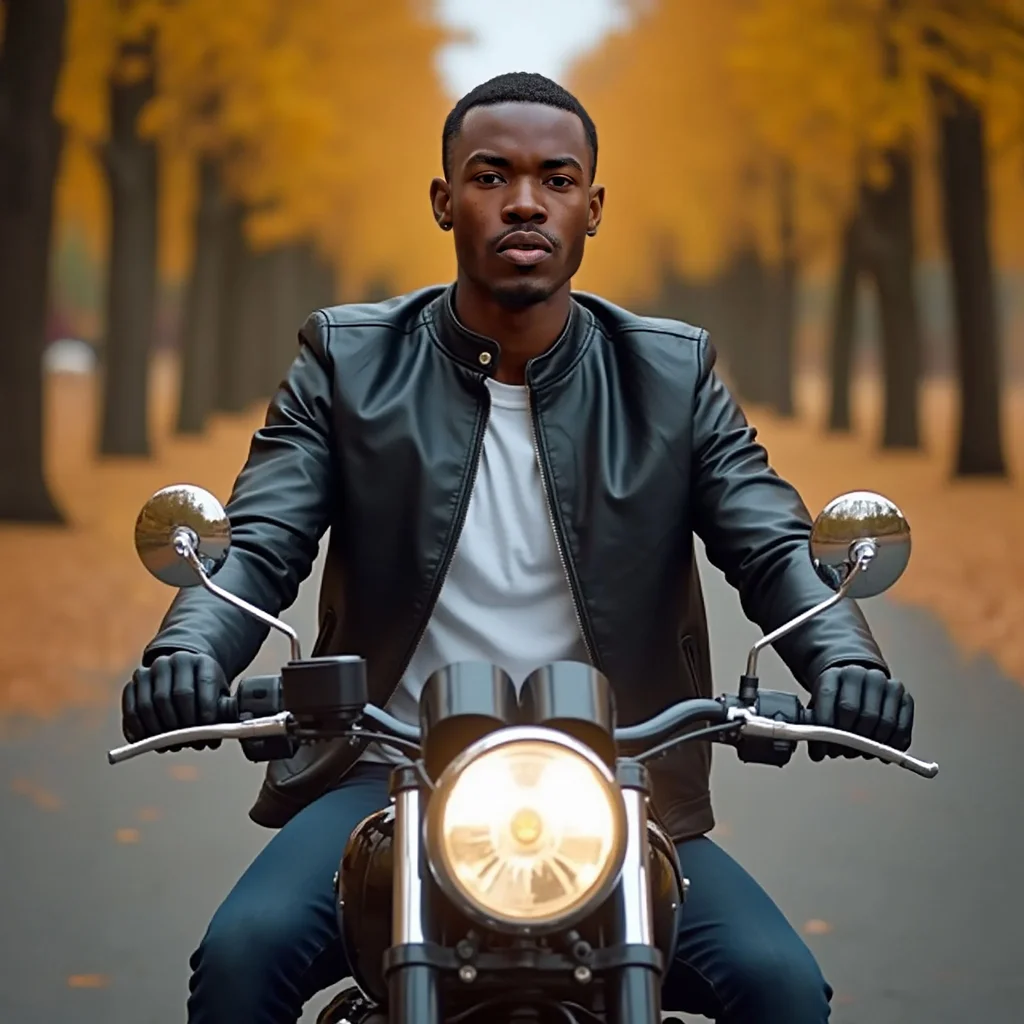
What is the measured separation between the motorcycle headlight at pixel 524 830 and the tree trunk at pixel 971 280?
755 centimetres

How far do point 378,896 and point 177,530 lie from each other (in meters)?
0.38

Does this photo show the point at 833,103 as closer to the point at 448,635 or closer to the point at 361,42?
the point at 361,42

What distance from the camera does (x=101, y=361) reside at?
9.44m

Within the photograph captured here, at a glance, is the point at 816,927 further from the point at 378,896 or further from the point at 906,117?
the point at 906,117

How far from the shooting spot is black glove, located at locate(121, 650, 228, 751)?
6.49ft

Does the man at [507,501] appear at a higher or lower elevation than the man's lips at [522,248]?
lower

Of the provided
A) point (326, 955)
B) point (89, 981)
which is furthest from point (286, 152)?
point (326, 955)

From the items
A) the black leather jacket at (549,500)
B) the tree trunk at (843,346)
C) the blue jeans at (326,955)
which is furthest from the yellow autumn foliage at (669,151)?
the blue jeans at (326,955)

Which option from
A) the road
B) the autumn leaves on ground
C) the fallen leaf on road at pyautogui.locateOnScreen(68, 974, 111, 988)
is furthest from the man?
the autumn leaves on ground

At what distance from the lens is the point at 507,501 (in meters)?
2.71

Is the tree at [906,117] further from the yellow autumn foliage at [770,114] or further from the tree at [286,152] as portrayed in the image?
the tree at [286,152]

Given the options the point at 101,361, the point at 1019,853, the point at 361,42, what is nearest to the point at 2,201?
the point at 101,361

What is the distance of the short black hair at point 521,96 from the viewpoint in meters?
2.62

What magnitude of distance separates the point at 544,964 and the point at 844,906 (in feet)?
11.9
